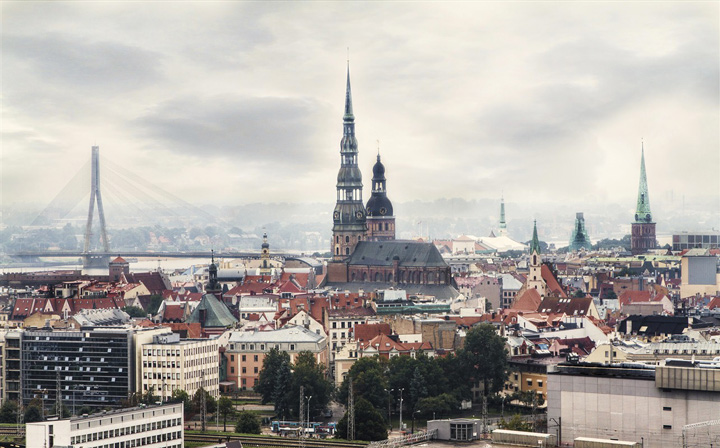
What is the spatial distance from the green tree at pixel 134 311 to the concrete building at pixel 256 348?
22214mm

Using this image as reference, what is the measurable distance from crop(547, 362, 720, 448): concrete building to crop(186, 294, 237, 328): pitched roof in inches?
1472

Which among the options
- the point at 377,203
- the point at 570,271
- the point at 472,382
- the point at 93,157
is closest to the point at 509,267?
the point at 570,271

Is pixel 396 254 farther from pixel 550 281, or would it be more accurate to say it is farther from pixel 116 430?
pixel 116 430

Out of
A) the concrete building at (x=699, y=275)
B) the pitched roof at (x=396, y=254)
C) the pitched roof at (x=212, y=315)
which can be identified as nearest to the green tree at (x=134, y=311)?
the pitched roof at (x=212, y=315)

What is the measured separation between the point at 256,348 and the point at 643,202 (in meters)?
124

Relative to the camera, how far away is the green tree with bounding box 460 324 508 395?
56469 millimetres

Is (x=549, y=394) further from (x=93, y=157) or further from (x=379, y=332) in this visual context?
(x=93, y=157)

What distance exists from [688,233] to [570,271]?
97.7 feet

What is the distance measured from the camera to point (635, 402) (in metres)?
30.8

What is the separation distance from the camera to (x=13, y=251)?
19612 centimetres

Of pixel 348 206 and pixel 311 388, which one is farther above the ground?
pixel 348 206

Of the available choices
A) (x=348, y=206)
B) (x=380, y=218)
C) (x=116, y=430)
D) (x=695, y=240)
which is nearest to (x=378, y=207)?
(x=380, y=218)

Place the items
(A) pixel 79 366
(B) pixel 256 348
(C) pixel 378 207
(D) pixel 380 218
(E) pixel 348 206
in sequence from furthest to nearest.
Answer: (C) pixel 378 207
(D) pixel 380 218
(E) pixel 348 206
(B) pixel 256 348
(A) pixel 79 366

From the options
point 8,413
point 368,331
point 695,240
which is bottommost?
point 8,413
